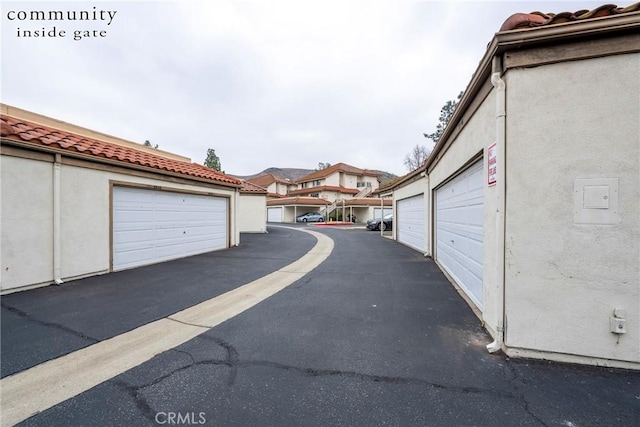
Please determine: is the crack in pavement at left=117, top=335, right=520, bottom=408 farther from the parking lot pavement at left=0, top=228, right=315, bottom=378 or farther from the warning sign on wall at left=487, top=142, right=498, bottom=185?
the warning sign on wall at left=487, top=142, right=498, bottom=185

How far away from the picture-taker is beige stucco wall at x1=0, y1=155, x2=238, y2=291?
4.84m

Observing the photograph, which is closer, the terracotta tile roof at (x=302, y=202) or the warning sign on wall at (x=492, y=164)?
the warning sign on wall at (x=492, y=164)

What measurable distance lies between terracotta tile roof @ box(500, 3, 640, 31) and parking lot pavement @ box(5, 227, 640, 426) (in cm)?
365

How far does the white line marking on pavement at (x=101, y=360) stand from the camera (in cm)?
217

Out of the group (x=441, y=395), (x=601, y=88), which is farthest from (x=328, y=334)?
(x=601, y=88)

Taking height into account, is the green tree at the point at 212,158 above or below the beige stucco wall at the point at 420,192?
above

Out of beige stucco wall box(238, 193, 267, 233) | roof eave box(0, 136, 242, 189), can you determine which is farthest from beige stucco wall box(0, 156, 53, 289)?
beige stucco wall box(238, 193, 267, 233)

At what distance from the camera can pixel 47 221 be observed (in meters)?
5.29

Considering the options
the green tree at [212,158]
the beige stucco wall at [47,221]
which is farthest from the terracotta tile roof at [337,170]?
the beige stucco wall at [47,221]

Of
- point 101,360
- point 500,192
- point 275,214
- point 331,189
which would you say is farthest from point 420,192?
point 331,189

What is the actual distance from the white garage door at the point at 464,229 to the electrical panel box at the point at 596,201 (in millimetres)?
1240

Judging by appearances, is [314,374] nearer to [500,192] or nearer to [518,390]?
[518,390]

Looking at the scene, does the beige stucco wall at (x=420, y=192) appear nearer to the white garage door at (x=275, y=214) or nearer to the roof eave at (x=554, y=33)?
the roof eave at (x=554, y=33)

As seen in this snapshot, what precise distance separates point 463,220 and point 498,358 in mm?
2822
